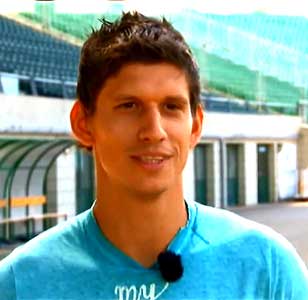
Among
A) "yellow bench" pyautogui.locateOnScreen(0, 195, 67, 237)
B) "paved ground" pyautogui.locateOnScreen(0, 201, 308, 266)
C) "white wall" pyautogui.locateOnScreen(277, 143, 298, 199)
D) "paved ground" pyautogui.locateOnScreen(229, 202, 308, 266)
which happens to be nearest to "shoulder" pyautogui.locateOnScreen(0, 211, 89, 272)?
"paved ground" pyautogui.locateOnScreen(0, 201, 308, 266)

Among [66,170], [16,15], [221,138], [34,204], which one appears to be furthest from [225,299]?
[16,15]

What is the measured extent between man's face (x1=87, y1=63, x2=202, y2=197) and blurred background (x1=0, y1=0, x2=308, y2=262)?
31.5ft

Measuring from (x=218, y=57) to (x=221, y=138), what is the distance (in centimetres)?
563

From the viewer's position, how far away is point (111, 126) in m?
1.22

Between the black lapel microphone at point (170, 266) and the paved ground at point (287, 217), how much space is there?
9.13m

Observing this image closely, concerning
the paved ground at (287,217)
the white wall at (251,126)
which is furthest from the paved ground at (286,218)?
the white wall at (251,126)

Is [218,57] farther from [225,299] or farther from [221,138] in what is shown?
[225,299]

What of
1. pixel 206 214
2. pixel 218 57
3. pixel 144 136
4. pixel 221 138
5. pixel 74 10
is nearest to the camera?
pixel 144 136

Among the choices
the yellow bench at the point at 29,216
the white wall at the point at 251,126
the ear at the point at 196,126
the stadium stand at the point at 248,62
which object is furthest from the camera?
the stadium stand at the point at 248,62

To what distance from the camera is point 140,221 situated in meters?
1.26

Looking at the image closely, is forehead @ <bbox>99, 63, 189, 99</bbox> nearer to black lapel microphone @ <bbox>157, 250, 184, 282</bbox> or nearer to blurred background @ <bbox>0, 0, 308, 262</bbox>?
black lapel microphone @ <bbox>157, 250, 184, 282</bbox>

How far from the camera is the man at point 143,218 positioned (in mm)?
1207

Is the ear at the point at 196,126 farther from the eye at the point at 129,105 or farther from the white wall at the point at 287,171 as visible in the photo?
the white wall at the point at 287,171

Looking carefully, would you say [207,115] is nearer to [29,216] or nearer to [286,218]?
[286,218]
